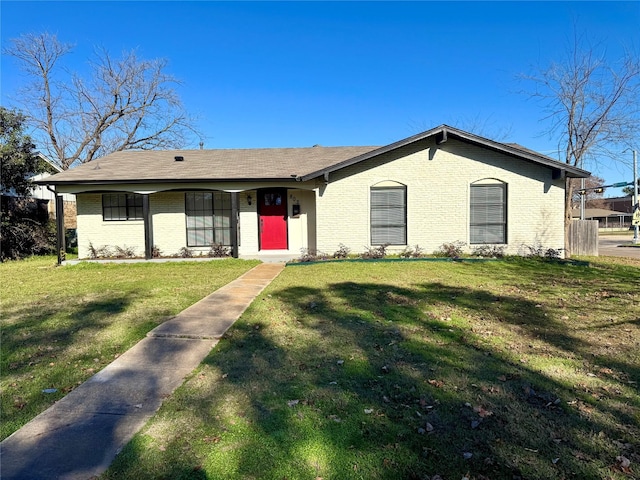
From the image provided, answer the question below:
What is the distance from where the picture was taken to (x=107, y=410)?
337cm

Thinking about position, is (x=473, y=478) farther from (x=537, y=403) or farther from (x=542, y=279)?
(x=542, y=279)

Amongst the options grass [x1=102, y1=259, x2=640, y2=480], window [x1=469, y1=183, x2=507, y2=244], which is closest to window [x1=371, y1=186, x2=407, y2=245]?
window [x1=469, y1=183, x2=507, y2=244]

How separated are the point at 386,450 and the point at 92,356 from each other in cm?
362

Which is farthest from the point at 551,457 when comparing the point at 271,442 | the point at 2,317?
the point at 2,317

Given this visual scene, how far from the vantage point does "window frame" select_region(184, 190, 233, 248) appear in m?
14.6

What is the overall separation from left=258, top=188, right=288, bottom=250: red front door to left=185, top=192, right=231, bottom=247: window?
121 centimetres

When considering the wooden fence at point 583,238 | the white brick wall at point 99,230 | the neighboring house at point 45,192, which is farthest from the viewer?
the wooden fence at point 583,238

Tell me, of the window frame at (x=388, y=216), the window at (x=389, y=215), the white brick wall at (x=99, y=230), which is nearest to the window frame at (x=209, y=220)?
the white brick wall at (x=99, y=230)

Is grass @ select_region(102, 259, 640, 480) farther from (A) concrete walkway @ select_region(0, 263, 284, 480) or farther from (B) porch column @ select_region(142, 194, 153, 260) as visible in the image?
(B) porch column @ select_region(142, 194, 153, 260)

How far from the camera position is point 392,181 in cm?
1348

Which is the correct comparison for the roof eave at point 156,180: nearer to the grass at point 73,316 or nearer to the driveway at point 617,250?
the grass at point 73,316

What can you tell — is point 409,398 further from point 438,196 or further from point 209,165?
point 209,165

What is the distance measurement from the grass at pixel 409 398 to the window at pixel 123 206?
9694mm

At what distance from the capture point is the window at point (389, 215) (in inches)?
535
